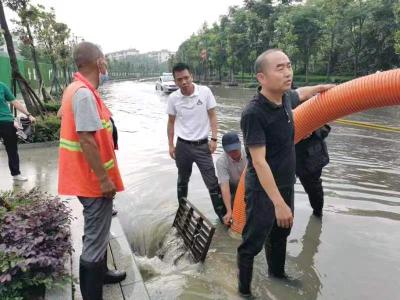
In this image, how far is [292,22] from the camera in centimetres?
3888

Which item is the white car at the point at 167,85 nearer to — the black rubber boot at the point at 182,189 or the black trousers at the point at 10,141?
the black trousers at the point at 10,141

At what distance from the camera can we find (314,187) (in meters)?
5.07

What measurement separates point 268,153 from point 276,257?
118 centimetres

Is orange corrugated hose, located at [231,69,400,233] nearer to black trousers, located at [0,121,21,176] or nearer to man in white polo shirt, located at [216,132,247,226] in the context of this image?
man in white polo shirt, located at [216,132,247,226]

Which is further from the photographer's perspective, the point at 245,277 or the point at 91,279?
the point at 245,277

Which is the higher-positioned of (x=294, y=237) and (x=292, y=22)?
(x=292, y=22)

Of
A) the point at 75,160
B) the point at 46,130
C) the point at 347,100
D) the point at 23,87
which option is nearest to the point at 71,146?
the point at 75,160

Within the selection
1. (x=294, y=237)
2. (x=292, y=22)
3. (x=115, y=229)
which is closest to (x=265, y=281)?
(x=294, y=237)

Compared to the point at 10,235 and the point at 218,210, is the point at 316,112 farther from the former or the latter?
the point at 10,235

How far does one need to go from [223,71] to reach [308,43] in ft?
94.5

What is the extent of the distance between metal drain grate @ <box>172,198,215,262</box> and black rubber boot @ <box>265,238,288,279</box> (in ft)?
1.85

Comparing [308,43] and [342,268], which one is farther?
[308,43]

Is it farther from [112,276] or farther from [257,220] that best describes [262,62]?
[112,276]

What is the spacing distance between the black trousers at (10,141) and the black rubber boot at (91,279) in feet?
14.8
